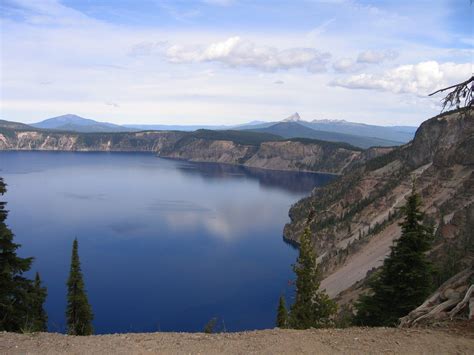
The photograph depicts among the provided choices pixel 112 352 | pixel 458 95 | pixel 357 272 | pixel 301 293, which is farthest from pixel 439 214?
pixel 112 352

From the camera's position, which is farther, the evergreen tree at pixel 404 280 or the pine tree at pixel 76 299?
the pine tree at pixel 76 299

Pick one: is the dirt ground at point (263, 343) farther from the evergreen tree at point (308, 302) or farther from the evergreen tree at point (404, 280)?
the evergreen tree at point (308, 302)

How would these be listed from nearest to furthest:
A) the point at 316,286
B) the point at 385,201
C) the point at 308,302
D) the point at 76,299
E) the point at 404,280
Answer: the point at 404,280
the point at 308,302
the point at 316,286
the point at 76,299
the point at 385,201

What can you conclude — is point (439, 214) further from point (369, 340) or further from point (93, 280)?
point (369, 340)

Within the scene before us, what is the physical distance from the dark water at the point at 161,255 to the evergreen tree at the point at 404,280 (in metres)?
30.2

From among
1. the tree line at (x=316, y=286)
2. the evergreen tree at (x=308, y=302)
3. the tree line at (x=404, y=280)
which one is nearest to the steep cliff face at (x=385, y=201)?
the evergreen tree at (x=308, y=302)

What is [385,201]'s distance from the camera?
116000 mm

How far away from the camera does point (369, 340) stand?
12461 millimetres

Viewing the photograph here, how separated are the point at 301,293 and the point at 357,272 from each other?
5557cm

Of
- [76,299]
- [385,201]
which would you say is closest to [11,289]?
[76,299]

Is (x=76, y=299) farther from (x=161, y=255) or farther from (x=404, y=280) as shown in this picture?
(x=161, y=255)

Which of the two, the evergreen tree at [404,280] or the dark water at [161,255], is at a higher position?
the evergreen tree at [404,280]

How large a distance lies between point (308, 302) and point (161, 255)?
71.4 meters

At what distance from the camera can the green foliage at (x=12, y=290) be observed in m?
19.3
